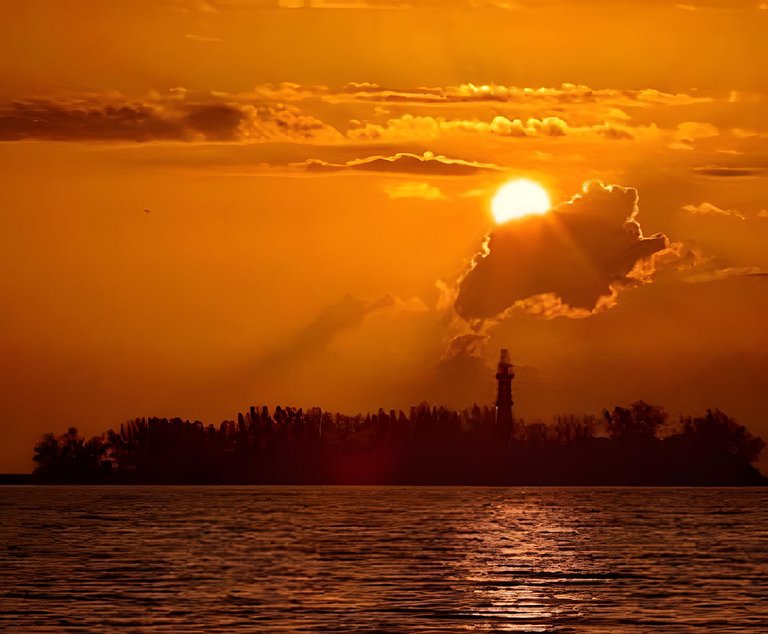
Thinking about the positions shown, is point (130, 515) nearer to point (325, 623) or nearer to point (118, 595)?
point (118, 595)

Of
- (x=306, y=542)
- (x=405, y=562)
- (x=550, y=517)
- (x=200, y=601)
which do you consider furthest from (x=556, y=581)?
(x=550, y=517)

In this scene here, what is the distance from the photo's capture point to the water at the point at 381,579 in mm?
62656

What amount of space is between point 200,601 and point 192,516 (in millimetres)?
121545

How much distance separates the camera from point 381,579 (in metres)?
82.5

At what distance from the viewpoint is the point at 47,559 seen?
326 feet

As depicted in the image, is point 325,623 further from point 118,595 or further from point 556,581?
point 556,581

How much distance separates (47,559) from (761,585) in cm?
4341

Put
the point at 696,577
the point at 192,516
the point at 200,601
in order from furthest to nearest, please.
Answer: the point at 192,516 → the point at 696,577 → the point at 200,601

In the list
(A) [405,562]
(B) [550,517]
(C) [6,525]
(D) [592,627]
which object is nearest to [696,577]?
(A) [405,562]

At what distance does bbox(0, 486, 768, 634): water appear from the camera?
62.7 metres

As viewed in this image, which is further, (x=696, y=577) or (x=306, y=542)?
(x=306, y=542)

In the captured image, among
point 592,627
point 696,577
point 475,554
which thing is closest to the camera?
point 592,627

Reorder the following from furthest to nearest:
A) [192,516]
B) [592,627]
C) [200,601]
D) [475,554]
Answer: [192,516] < [475,554] < [200,601] < [592,627]

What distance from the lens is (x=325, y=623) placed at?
61.0 m
